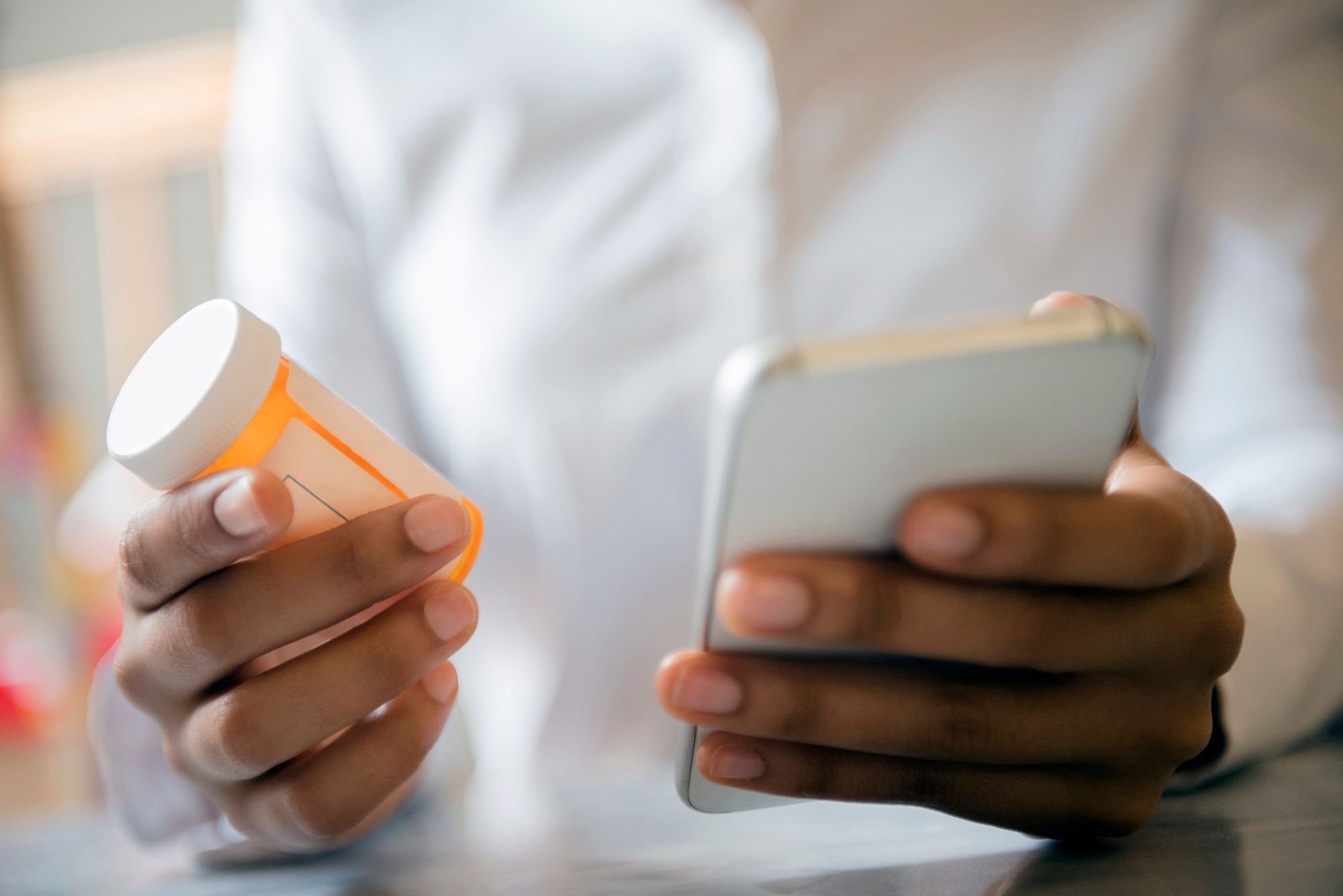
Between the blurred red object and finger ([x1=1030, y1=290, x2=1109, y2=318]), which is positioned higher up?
finger ([x1=1030, y1=290, x2=1109, y2=318])

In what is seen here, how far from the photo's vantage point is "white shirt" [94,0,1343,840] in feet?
1.68

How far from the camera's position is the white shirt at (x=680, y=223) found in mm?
513

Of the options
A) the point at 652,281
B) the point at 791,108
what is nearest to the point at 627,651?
the point at 652,281

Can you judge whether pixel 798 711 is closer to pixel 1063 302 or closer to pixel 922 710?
pixel 922 710

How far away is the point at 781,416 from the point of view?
8.5 inches

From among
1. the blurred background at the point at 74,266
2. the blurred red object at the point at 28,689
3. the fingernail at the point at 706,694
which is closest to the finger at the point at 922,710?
the fingernail at the point at 706,694

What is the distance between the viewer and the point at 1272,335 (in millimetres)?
480

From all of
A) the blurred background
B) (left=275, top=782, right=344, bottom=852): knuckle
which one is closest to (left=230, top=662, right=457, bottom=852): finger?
(left=275, top=782, right=344, bottom=852): knuckle

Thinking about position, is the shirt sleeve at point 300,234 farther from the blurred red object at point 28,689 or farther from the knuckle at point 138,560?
the blurred red object at point 28,689

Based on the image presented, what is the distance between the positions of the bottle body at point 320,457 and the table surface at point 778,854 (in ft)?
0.39

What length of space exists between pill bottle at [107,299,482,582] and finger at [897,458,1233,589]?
0.52 feet

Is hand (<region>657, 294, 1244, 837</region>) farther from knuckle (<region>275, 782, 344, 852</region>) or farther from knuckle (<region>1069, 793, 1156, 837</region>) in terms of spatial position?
knuckle (<region>275, 782, 344, 852</region>)

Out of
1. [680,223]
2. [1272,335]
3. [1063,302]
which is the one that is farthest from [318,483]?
[1272,335]

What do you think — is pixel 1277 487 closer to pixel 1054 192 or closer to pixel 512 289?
pixel 1054 192
